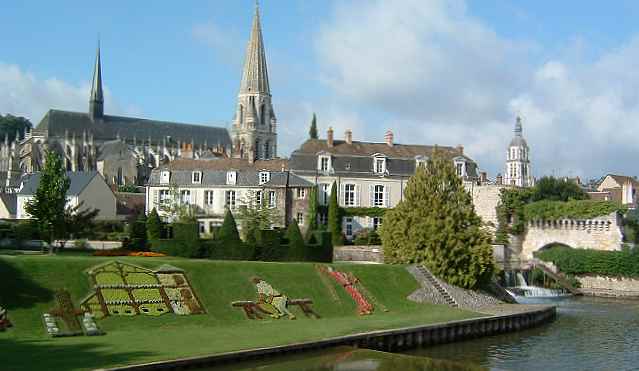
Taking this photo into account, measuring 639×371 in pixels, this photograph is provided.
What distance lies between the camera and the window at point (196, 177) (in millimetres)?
65250

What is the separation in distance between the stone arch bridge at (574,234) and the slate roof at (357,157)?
7.47 meters

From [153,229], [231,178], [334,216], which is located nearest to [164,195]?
[231,178]

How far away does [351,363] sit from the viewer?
26219mm

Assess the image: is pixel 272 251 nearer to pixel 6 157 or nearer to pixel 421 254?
pixel 421 254

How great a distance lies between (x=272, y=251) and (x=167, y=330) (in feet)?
53.9

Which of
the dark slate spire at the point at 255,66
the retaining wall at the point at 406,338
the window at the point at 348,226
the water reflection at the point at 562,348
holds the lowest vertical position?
the water reflection at the point at 562,348

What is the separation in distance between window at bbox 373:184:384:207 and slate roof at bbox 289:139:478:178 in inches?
51.3

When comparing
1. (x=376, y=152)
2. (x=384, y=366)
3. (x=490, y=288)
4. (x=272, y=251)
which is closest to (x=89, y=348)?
(x=384, y=366)

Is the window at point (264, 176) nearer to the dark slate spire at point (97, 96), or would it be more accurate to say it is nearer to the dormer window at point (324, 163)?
the dormer window at point (324, 163)

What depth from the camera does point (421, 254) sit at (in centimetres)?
4419

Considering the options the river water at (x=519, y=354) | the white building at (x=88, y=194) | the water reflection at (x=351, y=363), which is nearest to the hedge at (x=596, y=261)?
the river water at (x=519, y=354)

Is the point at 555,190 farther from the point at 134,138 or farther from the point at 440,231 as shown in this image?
the point at 134,138

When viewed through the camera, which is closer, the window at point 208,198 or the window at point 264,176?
the window at point 264,176

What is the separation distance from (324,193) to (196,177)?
36.4ft
